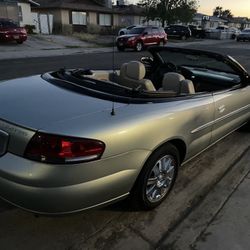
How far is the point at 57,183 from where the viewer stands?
235cm

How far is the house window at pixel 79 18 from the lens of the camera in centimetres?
3898

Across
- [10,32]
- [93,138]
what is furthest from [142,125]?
[10,32]

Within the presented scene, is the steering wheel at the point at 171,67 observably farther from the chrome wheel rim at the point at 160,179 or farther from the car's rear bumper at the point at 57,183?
the car's rear bumper at the point at 57,183

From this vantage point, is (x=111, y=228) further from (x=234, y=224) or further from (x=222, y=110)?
(x=222, y=110)

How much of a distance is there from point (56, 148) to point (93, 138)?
0.27 meters

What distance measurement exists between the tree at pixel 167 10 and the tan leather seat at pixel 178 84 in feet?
137

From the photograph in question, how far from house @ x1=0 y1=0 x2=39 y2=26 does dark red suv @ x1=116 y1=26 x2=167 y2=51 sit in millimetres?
11005

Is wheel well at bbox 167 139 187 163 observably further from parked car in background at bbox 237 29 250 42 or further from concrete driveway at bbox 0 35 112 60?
parked car in background at bbox 237 29 250 42

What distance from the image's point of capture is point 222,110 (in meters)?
3.99

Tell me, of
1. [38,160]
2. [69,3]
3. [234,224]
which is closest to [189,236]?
[234,224]

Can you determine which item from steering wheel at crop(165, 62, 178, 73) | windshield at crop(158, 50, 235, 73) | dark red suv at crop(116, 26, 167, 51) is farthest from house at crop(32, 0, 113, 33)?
steering wheel at crop(165, 62, 178, 73)

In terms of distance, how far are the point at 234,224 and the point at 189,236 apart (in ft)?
1.58

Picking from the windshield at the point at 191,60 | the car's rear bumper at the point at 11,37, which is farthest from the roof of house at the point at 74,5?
the windshield at the point at 191,60

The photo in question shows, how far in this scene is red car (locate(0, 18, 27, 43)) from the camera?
21.9 meters
